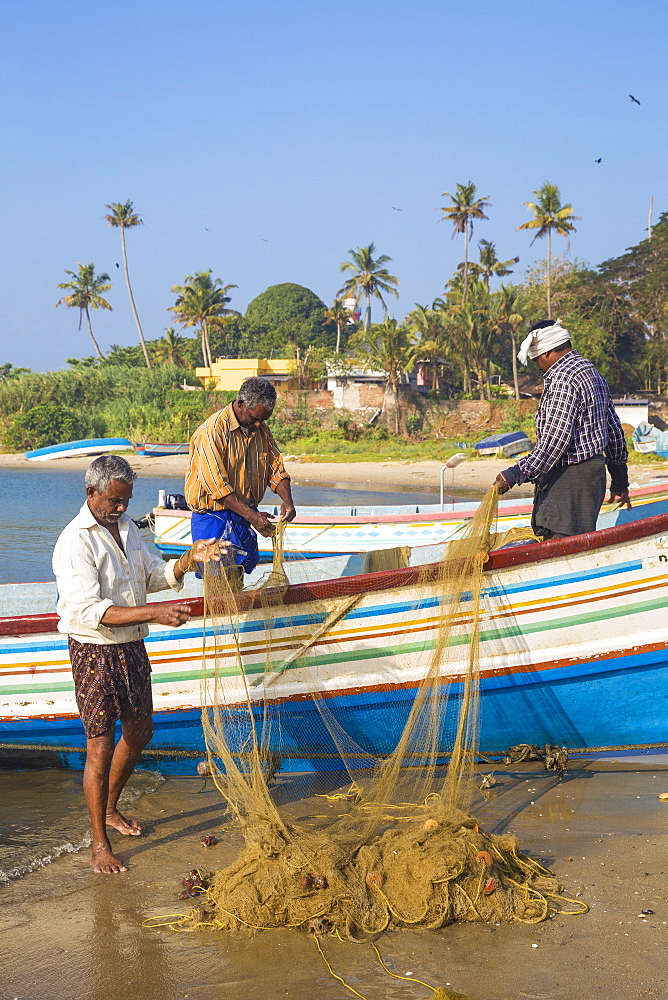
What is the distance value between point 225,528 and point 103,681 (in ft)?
4.86

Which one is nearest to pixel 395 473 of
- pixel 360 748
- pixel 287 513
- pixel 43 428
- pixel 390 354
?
pixel 390 354

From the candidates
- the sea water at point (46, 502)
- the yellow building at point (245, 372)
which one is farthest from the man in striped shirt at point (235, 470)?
the yellow building at point (245, 372)

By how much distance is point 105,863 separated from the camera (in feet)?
12.6

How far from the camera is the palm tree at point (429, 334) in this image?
4219cm

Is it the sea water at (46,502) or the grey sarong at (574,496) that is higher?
the grey sarong at (574,496)

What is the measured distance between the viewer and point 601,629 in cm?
455

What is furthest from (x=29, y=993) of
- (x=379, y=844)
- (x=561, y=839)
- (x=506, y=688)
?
(x=506, y=688)

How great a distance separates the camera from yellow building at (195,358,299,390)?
47.1 meters

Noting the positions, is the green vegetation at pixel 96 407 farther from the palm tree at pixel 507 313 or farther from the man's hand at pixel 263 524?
the man's hand at pixel 263 524

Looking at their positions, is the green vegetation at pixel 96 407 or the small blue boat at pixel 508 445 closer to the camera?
the small blue boat at pixel 508 445

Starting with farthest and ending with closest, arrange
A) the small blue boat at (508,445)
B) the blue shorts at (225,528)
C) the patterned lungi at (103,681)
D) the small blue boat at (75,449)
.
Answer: the small blue boat at (75,449) → the small blue boat at (508,445) → the blue shorts at (225,528) → the patterned lungi at (103,681)

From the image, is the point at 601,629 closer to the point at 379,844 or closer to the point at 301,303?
the point at 379,844

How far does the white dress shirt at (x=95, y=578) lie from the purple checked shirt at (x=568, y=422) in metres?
1.99

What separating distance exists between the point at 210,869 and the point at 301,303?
82007mm
